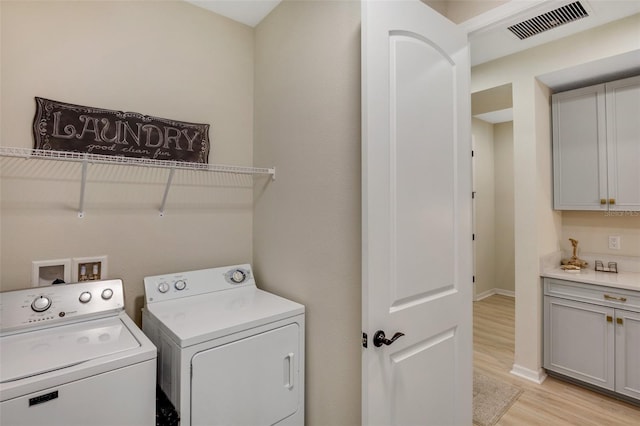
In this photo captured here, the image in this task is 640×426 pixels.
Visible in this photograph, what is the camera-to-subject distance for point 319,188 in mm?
1582

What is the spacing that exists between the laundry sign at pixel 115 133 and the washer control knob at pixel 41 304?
70 centimetres

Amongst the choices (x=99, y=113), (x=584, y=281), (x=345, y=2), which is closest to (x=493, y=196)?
(x=584, y=281)

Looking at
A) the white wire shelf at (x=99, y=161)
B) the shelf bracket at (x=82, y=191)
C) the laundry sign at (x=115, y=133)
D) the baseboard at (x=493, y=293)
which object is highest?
the laundry sign at (x=115, y=133)

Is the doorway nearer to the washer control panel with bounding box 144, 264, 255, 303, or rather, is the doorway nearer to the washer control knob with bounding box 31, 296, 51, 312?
the washer control panel with bounding box 144, 264, 255, 303

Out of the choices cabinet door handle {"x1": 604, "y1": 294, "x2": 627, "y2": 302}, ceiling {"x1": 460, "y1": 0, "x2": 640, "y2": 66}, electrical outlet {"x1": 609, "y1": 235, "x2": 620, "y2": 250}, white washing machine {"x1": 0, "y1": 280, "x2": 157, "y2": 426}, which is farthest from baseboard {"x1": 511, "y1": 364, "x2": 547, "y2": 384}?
white washing machine {"x1": 0, "y1": 280, "x2": 157, "y2": 426}

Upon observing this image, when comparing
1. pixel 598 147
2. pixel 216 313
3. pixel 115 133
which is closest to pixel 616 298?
pixel 598 147

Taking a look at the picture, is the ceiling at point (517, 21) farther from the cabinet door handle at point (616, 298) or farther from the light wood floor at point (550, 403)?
the light wood floor at point (550, 403)

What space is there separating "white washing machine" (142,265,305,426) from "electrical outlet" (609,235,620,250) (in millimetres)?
2747

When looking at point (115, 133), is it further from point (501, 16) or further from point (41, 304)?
point (501, 16)

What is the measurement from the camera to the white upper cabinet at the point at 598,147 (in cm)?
236

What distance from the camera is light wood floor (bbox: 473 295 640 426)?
2037mm

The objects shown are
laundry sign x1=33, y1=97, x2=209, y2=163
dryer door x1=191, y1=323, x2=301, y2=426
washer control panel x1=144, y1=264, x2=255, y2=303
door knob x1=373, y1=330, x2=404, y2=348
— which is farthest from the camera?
washer control panel x1=144, y1=264, x2=255, y2=303

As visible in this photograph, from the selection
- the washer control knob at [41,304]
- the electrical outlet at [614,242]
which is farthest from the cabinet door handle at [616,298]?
the washer control knob at [41,304]

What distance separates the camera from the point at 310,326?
1.62 m
